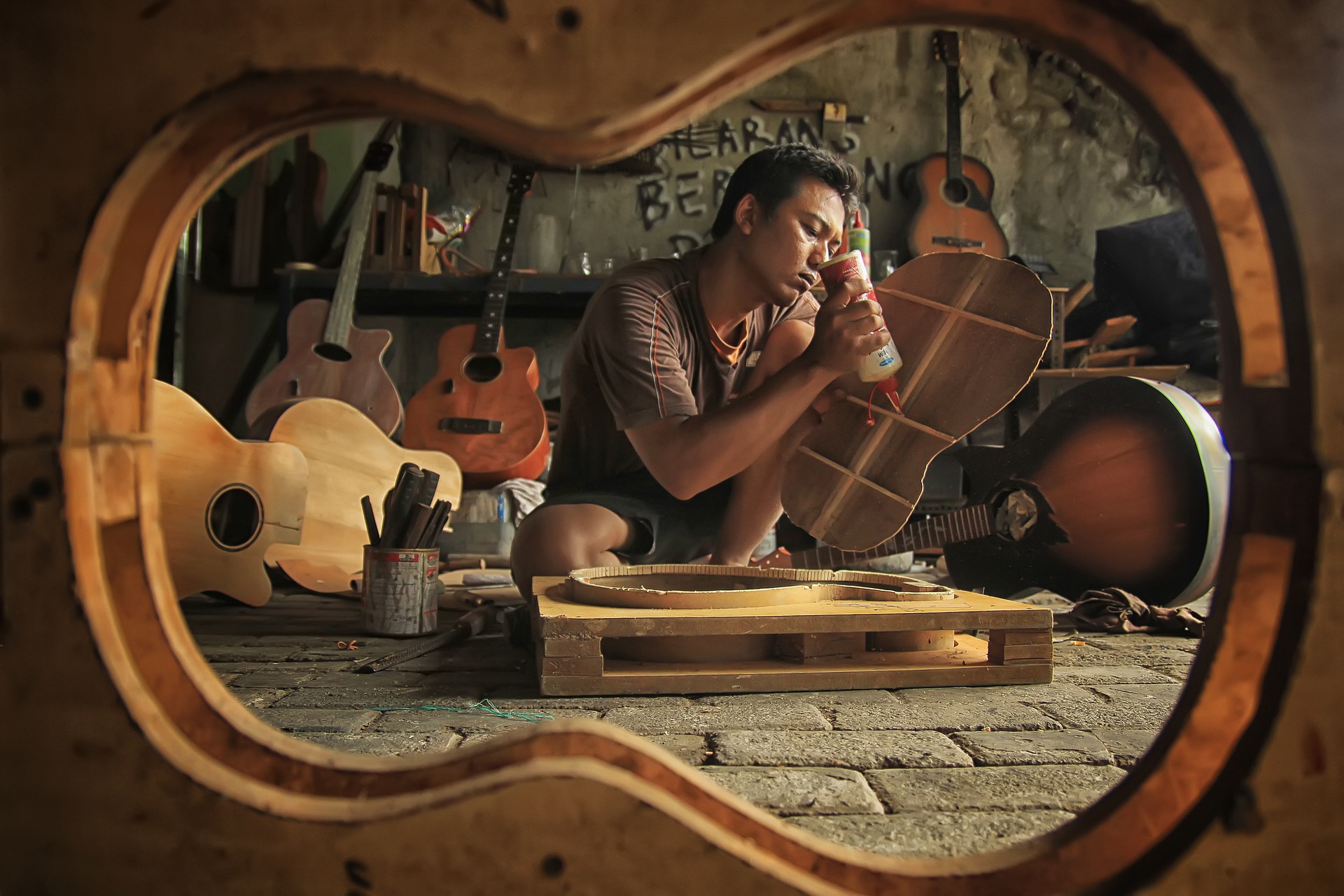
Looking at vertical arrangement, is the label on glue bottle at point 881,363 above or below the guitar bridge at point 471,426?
above

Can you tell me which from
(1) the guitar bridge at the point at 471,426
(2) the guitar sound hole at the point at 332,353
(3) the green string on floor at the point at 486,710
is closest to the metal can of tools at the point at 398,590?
(3) the green string on floor at the point at 486,710

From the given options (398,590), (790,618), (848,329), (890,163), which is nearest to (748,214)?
(848,329)

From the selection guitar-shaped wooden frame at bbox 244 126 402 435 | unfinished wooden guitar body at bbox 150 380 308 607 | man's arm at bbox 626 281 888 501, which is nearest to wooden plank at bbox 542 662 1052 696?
man's arm at bbox 626 281 888 501

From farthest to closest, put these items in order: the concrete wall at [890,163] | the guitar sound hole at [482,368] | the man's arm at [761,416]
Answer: the concrete wall at [890,163] < the guitar sound hole at [482,368] < the man's arm at [761,416]

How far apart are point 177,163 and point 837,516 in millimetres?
1942

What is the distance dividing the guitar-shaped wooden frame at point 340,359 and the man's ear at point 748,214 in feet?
8.63

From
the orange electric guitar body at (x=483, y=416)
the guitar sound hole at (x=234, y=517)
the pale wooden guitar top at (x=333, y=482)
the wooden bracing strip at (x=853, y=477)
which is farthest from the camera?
the orange electric guitar body at (x=483, y=416)

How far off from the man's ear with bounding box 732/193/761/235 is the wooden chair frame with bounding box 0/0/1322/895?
6.76 ft

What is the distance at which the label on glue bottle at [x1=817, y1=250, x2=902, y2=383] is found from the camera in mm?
2092

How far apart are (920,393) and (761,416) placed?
1.32ft

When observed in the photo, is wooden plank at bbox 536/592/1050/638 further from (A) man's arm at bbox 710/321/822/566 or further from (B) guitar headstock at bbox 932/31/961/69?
(B) guitar headstock at bbox 932/31/961/69

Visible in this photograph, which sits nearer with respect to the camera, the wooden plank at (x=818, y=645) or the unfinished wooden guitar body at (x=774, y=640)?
the unfinished wooden guitar body at (x=774, y=640)

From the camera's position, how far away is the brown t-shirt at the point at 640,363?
2.40 metres

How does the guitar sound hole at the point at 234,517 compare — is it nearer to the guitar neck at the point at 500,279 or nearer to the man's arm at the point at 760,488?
the man's arm at the point at 760,488
